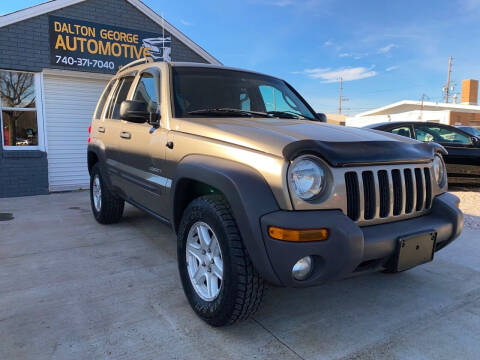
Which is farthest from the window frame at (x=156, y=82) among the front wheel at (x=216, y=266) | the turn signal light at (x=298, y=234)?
the turn signal light at (x=298, y=234)

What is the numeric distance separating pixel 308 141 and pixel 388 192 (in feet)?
2.19

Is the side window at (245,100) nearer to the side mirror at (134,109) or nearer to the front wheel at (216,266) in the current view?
the side mirror at (134,109)

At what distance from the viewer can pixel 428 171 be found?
8.41ft

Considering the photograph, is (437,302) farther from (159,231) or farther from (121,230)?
(121,230)

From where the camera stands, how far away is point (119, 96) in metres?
4.38

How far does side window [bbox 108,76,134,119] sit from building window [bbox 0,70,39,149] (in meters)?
4.18

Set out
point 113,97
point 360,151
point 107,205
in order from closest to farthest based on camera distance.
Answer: point 360,151
point 113,97
point 107,205

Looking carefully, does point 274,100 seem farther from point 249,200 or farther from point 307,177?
point 249,200

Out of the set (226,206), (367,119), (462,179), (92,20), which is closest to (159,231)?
(226,206)

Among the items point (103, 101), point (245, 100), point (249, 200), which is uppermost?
point (103, 101)

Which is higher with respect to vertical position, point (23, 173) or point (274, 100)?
point (274, 100)

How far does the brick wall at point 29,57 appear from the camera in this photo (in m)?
7.10

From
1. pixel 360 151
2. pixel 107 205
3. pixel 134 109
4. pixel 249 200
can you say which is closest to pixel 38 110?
pixel 107 205

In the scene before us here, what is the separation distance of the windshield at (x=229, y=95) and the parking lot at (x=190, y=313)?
1535 millimetres
